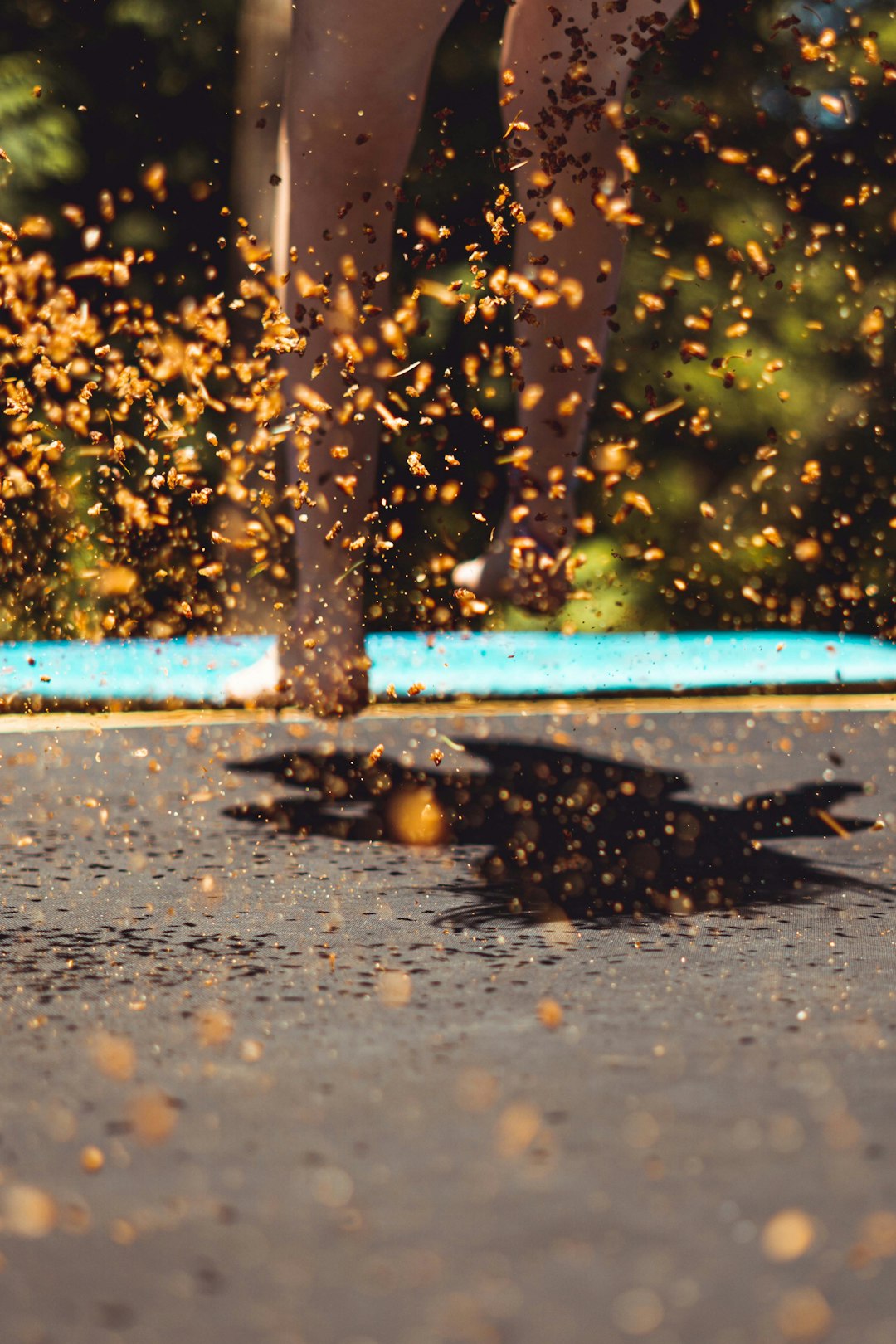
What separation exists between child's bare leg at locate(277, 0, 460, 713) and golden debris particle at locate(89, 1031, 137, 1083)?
139 centimetres

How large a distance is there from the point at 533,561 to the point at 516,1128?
6.60 feet

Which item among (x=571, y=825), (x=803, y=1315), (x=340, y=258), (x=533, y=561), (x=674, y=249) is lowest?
(x=803, y=1315)

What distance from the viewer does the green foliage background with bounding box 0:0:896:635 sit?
8.05 meters

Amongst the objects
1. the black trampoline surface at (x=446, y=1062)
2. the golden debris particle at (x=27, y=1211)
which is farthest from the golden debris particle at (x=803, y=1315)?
the golden debris particle at (x=27, y=1211)

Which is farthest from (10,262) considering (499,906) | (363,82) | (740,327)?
(499,906)

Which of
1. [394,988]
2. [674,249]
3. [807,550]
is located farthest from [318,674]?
[807,550]

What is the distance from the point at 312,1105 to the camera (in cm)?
220

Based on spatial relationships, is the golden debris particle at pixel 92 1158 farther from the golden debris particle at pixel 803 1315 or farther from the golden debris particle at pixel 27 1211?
the golden debris particle at pixel 803 1315

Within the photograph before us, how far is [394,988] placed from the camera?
109 inches

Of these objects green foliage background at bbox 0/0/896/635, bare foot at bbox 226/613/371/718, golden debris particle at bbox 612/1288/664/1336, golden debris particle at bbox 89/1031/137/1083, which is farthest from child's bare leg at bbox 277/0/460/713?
green foliage background at bbox 0/0/896/635

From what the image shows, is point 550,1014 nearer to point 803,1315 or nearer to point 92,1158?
point 92,1158

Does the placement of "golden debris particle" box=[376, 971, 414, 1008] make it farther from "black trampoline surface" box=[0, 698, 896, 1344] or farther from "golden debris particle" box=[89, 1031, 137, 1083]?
"golden debris particle" box=[89, 1031, 137, 1083]

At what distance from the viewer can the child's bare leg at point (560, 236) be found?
12.7ft

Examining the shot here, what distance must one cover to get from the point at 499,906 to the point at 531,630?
4.92 metres
